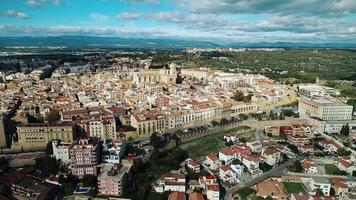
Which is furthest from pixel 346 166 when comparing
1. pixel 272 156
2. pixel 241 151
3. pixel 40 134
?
pixel 40 134

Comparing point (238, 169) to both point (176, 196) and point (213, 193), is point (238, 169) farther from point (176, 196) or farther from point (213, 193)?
point (176, 196)

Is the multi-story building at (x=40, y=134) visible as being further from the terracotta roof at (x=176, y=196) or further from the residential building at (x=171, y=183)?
the terracotta roof at (x=176, y=196)

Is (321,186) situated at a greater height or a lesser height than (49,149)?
lesser

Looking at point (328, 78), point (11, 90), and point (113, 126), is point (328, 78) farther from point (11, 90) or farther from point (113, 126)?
point (11, 90)

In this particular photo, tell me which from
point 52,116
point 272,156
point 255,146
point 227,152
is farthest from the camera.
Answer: point 52,116

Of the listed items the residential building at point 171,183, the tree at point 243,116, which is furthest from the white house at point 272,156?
the tree at point 243,116

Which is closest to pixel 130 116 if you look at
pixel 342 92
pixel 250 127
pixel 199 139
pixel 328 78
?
pixel 199 139
